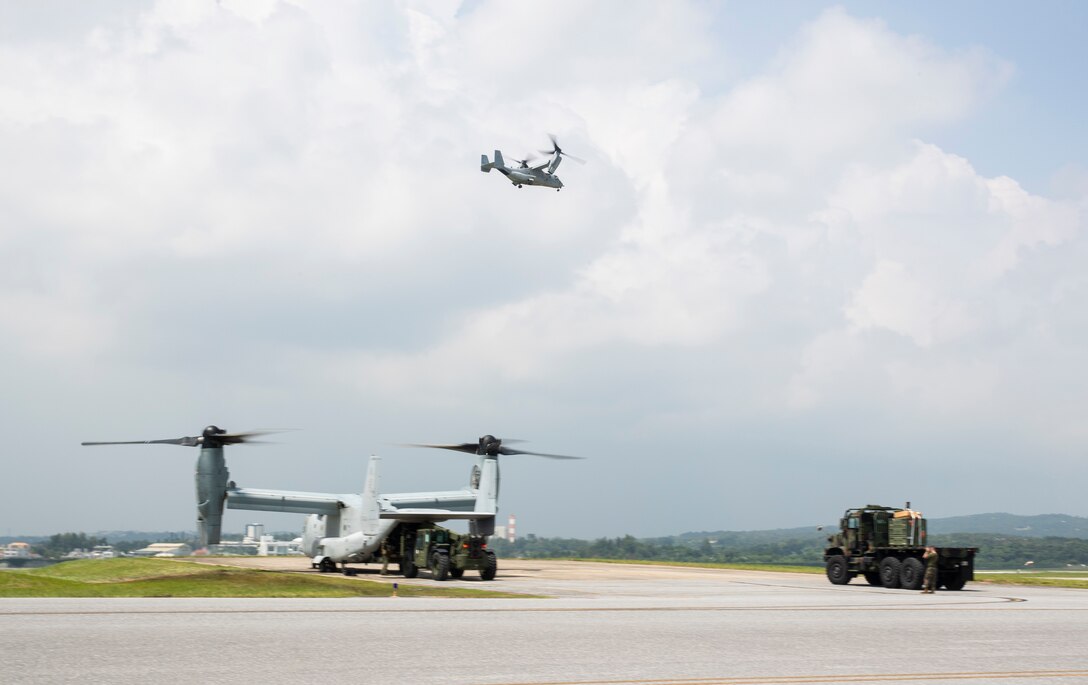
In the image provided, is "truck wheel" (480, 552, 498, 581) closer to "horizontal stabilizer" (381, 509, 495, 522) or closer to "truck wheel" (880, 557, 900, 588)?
"horizontal stabilizer" (381, 509, 495, 522)

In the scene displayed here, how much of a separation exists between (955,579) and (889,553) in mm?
2229

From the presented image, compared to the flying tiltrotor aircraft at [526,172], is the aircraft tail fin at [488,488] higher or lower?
lower

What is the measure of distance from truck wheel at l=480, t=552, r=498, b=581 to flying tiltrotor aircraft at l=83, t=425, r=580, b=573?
7.23 feet

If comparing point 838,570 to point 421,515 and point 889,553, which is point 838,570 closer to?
point 889,553

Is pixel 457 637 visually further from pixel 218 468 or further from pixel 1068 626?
pixel 218 468

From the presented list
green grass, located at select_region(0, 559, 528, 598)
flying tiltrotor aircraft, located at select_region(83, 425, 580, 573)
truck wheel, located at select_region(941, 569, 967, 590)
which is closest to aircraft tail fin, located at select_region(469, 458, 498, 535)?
flying tiltrotor aircraft, located at select_region(83, 425, 580, 573)

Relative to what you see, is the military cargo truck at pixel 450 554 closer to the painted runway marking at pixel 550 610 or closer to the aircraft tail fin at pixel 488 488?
the aircraft tail fin at pixel 488 488

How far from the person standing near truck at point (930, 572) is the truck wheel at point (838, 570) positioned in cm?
381

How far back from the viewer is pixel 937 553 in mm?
34156

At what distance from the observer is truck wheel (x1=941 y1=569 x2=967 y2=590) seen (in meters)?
35.0

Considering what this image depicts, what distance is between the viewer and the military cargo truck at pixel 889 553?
115 ft

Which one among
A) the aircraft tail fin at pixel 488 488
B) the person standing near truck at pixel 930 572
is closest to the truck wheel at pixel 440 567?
the aircraft tail fin at pixel 488 488

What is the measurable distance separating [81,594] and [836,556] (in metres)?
24.9

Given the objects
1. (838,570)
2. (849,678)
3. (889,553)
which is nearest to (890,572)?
(889,553)
